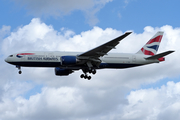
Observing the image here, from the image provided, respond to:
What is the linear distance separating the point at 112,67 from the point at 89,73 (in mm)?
3527

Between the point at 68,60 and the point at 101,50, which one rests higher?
the point at 101,50

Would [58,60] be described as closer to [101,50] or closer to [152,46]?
[101,50]

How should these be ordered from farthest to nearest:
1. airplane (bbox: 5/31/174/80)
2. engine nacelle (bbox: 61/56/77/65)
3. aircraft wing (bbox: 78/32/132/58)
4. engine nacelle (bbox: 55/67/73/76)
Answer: engine nacelle (bbox: 55/67/73/76)
airplane (bbox: 5/31/174/80)
engine nacelle (bbox: 61/56/77/65)
aircraft wing (bbox: 78/32/132/58)

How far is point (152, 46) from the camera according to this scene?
51531mm

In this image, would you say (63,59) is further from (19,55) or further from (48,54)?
(19,55)

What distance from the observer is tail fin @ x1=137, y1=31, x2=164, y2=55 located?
166ft

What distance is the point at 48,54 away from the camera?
44719 mm

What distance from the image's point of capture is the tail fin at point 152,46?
166 ft

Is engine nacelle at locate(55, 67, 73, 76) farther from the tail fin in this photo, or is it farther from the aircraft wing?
the tail fin

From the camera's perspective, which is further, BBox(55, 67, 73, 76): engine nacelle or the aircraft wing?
BBox(55, 67, 73, 76): engine nacelle

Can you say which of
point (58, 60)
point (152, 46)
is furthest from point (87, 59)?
point (152, 46)

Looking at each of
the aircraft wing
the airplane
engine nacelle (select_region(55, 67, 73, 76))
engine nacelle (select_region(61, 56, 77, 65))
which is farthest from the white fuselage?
engine nacelle (select_region(55, 67, 73, 76))

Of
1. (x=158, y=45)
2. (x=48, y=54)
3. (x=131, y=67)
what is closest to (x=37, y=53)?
(x=48, y=54)

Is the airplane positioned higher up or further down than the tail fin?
further down
